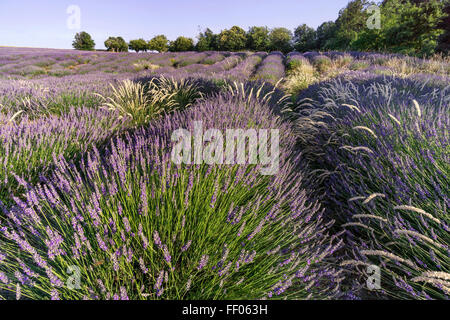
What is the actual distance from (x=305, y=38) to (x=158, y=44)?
79.3 ft

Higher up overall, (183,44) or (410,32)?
(183,44)

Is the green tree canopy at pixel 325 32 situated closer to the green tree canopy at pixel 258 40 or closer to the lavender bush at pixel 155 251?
the green tree canopy at pixel 258 40

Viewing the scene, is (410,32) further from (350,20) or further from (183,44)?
(183,44)

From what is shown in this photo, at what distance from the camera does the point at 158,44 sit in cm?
2939

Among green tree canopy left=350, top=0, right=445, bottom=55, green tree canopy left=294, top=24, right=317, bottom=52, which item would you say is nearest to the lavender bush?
green tree canopy left=350, top=0, right=445, bottom=55

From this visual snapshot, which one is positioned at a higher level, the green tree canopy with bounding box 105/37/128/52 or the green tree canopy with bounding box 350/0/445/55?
the green tree canopy with bounding box 105/37/128/52

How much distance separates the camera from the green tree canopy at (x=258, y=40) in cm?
3183

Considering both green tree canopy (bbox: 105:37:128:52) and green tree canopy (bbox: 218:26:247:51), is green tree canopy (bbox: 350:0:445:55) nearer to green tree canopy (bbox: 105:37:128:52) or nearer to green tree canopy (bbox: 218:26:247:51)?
green tree canopy (bbox: 218:26:247:51)

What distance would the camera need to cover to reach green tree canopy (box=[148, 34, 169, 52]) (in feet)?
96.4

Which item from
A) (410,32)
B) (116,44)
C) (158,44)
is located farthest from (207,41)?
(410,32)

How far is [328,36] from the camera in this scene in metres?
32.5

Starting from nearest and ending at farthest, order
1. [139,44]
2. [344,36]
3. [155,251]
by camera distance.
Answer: [155,251], [344,36], [139,44]

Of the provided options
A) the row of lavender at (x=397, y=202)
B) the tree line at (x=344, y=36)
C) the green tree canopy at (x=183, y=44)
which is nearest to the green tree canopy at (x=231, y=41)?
the tree line at (x=344, y=36)
